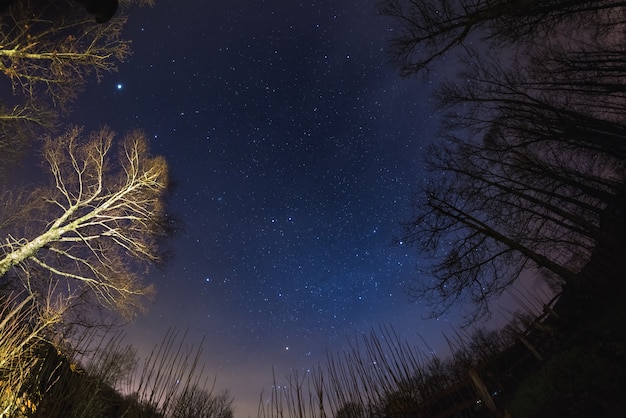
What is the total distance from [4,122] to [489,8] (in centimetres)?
1233

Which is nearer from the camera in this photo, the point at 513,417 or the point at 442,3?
the point at 442,3

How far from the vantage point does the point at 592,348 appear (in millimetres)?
6188

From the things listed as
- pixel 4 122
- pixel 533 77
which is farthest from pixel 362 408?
pixel 4 122

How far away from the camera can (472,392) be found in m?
11.6

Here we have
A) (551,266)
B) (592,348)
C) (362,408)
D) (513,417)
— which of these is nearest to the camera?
(362,408)

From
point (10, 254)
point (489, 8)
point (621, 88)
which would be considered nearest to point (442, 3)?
point (489, 8)

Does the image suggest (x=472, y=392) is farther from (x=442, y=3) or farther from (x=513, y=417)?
(x=442, y=3)

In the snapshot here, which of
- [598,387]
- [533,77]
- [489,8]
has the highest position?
[533,77]

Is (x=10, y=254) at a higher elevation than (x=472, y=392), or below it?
higher

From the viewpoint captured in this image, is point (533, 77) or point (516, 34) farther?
point (533, 77)

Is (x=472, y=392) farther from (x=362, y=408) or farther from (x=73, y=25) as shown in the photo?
(x=73, y=25)

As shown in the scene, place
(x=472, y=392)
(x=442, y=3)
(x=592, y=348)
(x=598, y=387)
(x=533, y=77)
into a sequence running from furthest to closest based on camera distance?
(x=472, y=392) < (x=533, y=77) < (x=592, y=348) < (x=442, y=3) < (x=598, y=387)

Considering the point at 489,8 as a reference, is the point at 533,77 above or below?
above

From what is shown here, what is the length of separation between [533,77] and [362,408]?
10857mm
